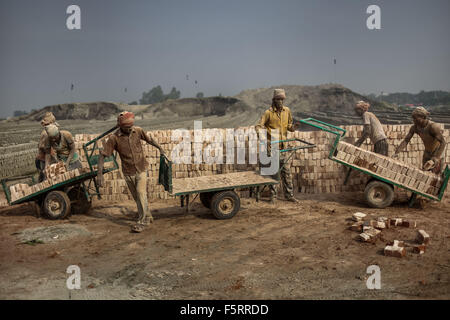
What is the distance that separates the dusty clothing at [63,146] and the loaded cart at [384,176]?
4.85 m

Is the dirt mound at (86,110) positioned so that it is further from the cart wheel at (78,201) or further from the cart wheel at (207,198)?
the cart wheel at (207,198)

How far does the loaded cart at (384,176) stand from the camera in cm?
742

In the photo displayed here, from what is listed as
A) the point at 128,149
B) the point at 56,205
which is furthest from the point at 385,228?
the point at 56,205

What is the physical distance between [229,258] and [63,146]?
15.0 feet

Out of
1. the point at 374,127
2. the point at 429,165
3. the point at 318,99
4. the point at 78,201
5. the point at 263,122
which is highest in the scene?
the point at 318,99

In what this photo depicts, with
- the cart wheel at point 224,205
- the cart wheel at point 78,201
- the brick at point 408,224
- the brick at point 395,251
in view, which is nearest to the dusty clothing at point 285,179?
the cart wheel at point 224,205

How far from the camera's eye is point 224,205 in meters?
7.32

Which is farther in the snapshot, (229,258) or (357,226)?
(357,226)

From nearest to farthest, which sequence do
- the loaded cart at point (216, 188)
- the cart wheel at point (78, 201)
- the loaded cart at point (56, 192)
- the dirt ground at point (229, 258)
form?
→ the dirt ground at point (229, 258) → the loaded cart at point (216, 188) → the loaded cart at point (56, 192) → the cart wheel at point (78, 201)

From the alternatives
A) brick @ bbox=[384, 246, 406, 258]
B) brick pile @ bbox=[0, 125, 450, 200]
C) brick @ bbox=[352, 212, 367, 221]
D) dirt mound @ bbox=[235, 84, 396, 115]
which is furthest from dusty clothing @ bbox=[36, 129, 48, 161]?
dirt mound @ bbox=[235, 84, 396, 115]

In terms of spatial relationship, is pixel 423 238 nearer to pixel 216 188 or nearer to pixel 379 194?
pixel 379 194

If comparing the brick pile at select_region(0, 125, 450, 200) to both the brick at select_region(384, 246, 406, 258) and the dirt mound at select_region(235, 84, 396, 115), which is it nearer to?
the brick at select_region(384, 246, 406, 258)
